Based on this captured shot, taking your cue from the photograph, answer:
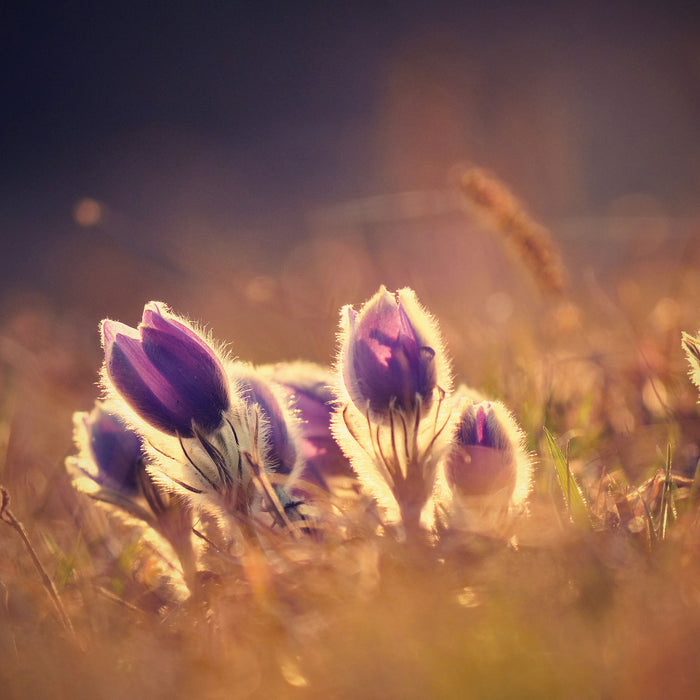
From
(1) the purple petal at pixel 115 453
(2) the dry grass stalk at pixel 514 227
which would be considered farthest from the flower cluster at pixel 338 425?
(2) the dry grass stalk at pixel 514 227

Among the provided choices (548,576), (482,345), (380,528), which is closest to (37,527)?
(380,528)

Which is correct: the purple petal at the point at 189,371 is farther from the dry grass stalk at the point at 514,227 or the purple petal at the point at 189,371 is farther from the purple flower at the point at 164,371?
the dry grass stalk at the point at 514,227

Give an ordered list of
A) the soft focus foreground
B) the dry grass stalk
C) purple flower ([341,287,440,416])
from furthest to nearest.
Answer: the dry grass stalk
purple flower ([341,287,440,416])
the soft focus foreground

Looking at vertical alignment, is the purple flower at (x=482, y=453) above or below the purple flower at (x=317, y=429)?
below

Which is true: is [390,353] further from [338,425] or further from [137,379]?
[137,379]

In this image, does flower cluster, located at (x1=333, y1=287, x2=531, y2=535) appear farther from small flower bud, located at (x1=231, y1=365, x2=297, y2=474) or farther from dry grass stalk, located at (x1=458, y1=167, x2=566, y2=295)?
dry grass stalk, located at (x1=458, y1=167, x2=566, y2=295)

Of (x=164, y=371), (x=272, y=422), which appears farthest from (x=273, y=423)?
(x=164, y=371)

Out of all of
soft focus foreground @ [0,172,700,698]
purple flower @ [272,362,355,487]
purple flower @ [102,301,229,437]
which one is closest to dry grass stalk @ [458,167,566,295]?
soft focus foreground @ [0,172,700,698]
